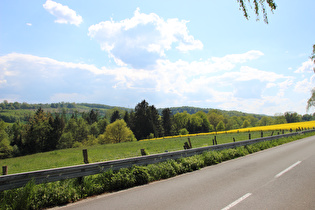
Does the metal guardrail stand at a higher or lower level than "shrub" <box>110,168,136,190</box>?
higher

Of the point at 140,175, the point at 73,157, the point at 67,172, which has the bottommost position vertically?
the point at 73,157

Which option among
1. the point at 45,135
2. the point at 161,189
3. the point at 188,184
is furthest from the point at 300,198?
the point at 45,135

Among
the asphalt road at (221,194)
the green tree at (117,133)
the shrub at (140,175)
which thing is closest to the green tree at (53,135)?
the green tree at (117,133)

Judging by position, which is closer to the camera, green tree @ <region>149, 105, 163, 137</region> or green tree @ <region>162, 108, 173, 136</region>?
green tree @ <region>149, 105, 163, 137</region>

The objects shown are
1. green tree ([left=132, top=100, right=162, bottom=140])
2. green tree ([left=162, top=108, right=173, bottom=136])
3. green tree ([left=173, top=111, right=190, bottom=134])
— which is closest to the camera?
green tree ([left=132, top=100, right=162, bottom=140])

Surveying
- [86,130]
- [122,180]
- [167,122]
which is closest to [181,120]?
[167,122]

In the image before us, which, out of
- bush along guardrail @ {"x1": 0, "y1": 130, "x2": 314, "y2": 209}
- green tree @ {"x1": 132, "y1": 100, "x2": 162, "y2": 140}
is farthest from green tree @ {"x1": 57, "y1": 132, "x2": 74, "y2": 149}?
bush along guardrail @ {"x1": 0, "y1": 130, "x2": 314, "y2": 209}

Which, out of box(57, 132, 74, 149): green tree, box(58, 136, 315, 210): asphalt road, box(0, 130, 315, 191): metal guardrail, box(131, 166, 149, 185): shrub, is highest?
box(0, 130, 315, 191): metal guardrail

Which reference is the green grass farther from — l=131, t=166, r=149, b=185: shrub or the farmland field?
l=131, t=166, r=149, b=185: shrub

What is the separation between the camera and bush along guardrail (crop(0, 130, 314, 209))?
4.80 metres

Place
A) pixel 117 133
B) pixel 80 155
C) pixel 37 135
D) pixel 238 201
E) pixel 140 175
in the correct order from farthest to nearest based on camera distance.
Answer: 1. pixel 117 133
2. pixel 37 135
3. pixel 80 155
4. pixel 140 175
5. pixel 238 201

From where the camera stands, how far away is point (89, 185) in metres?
6.04

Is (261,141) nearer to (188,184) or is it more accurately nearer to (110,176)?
(188,184)

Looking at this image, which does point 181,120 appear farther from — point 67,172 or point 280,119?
point 67,172
